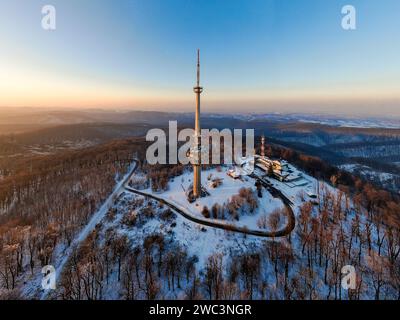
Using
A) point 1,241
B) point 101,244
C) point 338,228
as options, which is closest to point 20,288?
point 101,244

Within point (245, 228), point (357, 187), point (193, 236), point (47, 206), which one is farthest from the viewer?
point (357, 187)

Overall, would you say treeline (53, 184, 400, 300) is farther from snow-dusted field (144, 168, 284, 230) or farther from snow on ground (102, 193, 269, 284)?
snow-dusted field (144, 168, 284, 230)

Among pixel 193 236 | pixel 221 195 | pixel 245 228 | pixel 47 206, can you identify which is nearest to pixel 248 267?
pixel 245 228

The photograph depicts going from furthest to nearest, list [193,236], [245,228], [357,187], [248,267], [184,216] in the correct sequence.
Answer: [357,187], [184,216], [245,228], [193,236], [248,267]

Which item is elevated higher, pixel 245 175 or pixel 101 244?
pixel 245 175

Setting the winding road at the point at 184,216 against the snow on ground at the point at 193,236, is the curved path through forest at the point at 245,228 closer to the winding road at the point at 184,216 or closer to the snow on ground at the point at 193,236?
the winding road at the point at 184,216

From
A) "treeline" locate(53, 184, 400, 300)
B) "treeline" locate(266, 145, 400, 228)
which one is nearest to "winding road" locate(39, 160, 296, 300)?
"treeline" locate(53, 184, 400, 300)

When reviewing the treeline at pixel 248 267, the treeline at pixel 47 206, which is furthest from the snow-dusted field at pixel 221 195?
the treeline at pixel 47 206

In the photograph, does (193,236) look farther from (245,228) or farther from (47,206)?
(47,206)

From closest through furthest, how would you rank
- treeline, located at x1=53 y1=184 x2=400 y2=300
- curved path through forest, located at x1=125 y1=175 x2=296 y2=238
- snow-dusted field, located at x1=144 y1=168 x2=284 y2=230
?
treeline, located at x1=53 y1=184 x2=400 y2=300 < curved path through forest, located at x1=125 y1=175 x2=296 y2=238 < snow-dusted field, located at x1=144 y1=168 x2=284 y2=230

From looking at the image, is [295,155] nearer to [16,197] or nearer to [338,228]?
[338,228]
